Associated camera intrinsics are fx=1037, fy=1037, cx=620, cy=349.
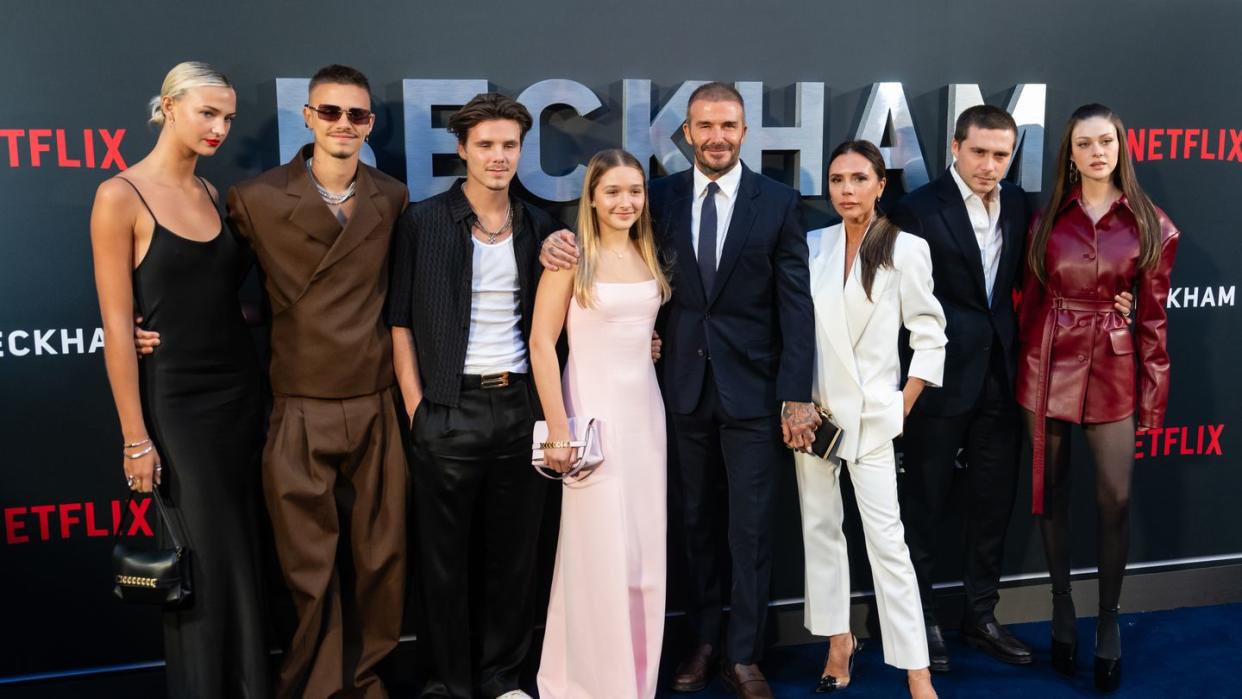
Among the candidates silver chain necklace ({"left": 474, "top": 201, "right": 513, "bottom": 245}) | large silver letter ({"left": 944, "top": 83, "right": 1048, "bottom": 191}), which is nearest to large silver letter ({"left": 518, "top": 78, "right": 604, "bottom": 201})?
silver chain necklace ({"left": 474, "top": 201, "right": 513, "bottom": 245})

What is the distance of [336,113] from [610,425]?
4.13 feet

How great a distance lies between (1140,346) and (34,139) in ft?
12.6

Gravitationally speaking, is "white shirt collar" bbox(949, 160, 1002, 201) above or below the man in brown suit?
above

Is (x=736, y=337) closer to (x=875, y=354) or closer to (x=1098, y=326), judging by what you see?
(x=875, y=354)

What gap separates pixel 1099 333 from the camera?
3.60 m

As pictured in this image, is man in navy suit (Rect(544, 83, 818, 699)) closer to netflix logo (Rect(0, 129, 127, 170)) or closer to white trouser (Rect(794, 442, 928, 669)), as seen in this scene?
white trouser (Rect(794, 442, 928, 669))

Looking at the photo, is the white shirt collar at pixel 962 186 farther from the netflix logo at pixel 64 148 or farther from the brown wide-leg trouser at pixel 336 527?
the netflix logo at pixel 64 148

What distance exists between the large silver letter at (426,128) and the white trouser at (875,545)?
1.63 metres

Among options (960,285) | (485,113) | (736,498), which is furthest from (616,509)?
(960,285)

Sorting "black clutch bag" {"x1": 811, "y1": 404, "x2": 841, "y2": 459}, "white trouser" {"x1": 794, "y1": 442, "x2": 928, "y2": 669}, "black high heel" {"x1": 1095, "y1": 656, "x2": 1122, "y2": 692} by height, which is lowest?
"black high heel" {"x1": 1095, "y1": 656, "x2": 1122, "y2": 692}

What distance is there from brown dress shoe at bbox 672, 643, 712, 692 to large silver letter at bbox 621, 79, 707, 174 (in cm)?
176

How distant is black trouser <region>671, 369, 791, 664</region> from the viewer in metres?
3.46

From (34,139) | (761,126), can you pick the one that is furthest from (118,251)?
(761,126)

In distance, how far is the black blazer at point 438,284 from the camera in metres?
3.20
